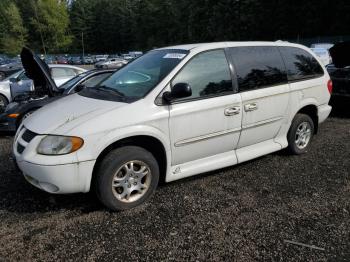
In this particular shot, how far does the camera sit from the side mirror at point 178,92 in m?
3.67

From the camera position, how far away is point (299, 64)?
5.16 metres

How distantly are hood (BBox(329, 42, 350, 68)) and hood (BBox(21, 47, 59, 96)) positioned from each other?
5.21 m

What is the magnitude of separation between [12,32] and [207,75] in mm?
75765

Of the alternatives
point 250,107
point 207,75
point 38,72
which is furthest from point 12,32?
point 250,107

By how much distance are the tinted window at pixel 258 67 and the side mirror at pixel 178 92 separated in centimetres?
92

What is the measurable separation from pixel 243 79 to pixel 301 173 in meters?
1.52

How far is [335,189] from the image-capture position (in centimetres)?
422

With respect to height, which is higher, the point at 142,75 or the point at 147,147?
the point at 142,75

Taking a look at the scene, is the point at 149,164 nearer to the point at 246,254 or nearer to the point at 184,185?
the point at 184,185

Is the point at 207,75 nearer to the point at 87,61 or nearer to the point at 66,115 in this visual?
the point at 66,115


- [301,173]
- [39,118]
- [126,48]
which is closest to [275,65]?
[301,173]

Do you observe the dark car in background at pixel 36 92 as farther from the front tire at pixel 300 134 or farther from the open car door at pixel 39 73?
the front tire at pixel 300 134

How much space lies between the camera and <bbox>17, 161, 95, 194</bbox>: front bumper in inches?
130

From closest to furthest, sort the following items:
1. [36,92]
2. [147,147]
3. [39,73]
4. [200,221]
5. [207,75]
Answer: [200,221] → [147,147] → [207,75] → [39,73] → [36,92]
